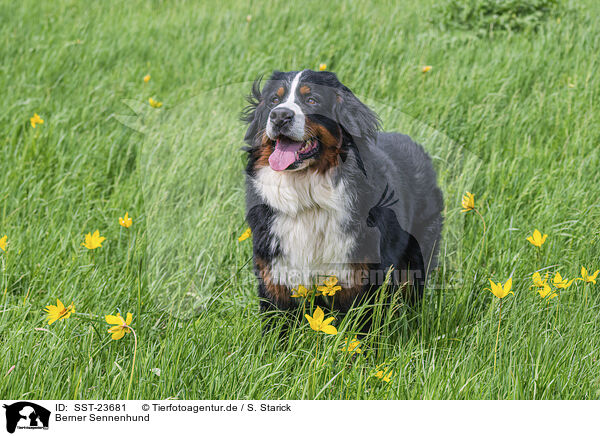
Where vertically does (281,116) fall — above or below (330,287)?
above

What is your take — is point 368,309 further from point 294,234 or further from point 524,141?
point 524,141

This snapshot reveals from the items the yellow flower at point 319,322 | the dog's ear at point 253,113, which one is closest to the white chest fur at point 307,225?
the dog's ear at point 253,113

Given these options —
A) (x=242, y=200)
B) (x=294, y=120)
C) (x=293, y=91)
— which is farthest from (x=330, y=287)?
(x=242, y=200)

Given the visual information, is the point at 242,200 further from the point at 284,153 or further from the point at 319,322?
the point at 319,322

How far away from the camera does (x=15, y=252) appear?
277cm

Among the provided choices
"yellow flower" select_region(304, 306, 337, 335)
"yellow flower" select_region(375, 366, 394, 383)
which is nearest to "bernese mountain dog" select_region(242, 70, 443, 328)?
"yellow flower" select_region(375, 366, 394, 383)

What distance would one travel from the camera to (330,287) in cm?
219

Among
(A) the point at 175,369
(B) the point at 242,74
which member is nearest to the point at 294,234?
(A) the point at 175,369

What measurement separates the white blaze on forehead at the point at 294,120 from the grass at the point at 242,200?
2.25 ft

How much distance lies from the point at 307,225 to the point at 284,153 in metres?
0.33
